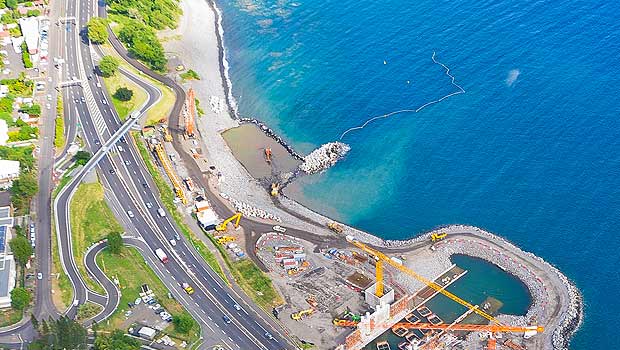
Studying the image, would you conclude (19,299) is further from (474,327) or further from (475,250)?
(475,250)

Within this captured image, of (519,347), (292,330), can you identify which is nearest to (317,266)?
(292,330)

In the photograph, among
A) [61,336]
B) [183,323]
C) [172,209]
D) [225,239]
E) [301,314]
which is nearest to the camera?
[61,336]

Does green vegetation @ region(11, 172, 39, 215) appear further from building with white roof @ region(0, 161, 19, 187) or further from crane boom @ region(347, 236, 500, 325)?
crane boom @ region(347, 236, 500, 325)

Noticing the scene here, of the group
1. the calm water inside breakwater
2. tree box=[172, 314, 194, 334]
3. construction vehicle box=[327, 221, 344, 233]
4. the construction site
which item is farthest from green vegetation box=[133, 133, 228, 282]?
the calm water inside breakwater

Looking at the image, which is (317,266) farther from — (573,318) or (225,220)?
(573,318)

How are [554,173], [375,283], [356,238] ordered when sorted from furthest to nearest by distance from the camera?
[554,173] < [356,238] < [375,283]

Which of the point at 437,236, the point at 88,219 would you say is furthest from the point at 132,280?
the point at 437,236
